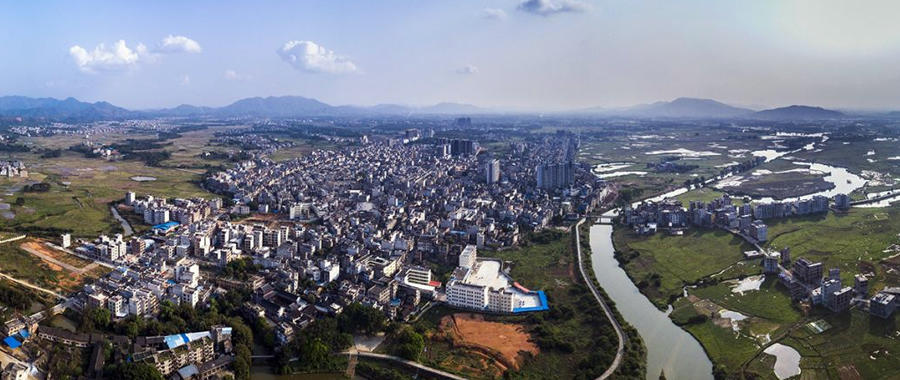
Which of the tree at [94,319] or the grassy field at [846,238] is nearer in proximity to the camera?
the tree at [94,319]

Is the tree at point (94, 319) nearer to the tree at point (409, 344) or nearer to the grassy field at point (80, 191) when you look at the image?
the tree at point (409, 344)

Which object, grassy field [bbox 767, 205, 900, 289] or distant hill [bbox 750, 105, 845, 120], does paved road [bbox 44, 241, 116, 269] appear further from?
distant hill [bbox 750, 105, 845, 120]

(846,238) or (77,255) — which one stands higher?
(846,238)

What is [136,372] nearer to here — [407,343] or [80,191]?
[407,343]

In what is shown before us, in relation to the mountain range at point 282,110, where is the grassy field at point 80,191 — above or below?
below

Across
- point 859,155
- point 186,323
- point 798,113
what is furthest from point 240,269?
point 798,113

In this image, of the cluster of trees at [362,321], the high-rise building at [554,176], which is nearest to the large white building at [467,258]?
the cluster of trees at [362,321]
